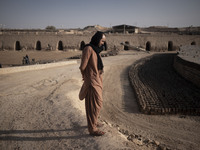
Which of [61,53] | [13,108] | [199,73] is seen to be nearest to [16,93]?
[13,108]

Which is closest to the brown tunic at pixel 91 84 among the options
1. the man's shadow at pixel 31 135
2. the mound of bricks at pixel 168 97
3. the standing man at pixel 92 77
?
the standing man at pixel 92 77

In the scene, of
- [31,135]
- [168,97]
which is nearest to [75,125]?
[31,135]

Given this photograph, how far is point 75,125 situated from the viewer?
3.23 metres

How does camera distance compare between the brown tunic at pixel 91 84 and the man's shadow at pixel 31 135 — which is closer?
the brown tunic at pixel 91 84

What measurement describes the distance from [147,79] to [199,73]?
267 centimetres

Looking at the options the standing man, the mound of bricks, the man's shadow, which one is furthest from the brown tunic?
the mound of bricks

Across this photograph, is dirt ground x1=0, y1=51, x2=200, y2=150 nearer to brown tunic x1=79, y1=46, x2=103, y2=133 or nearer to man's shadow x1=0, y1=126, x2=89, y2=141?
man's shadow x1=0, y1=126, x2=89, y2=141

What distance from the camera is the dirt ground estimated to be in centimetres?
273

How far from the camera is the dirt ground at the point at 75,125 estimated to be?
2.73 metres

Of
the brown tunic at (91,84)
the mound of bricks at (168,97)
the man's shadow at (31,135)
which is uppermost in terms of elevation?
the brown tunic at (91,84)

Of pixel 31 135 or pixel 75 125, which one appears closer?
pixel 31 135

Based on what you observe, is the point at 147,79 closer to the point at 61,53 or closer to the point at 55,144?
the point at 55,144

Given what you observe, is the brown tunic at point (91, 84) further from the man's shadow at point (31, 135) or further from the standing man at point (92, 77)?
the man's shadow at point (31, 135)

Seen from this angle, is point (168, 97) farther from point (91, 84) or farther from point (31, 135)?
point (31, 135)
